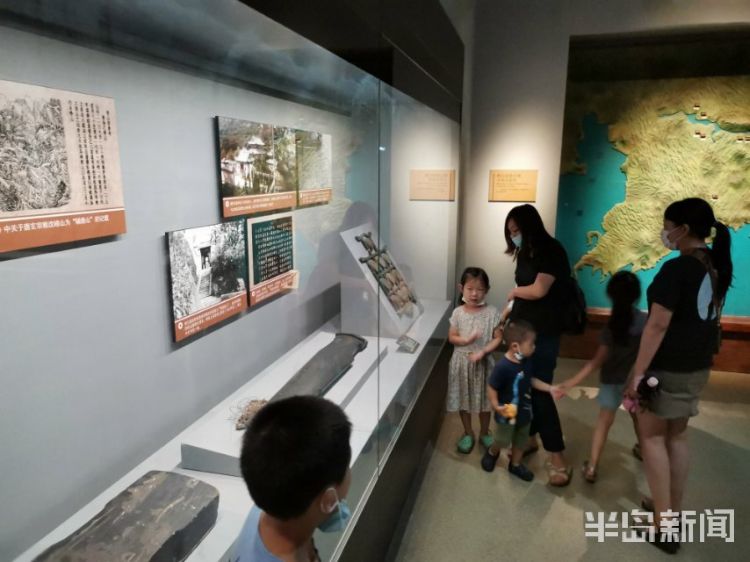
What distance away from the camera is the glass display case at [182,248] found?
118cm

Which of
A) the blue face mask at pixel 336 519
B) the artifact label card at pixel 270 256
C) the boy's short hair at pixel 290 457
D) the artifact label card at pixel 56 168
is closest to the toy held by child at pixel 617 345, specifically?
the artifact label card at pixel 270 256

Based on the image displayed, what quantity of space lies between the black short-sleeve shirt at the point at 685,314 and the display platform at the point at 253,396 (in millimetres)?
1302

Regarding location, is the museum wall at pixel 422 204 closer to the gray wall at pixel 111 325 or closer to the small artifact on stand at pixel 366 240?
the small artifact on stand at pixel 366 240

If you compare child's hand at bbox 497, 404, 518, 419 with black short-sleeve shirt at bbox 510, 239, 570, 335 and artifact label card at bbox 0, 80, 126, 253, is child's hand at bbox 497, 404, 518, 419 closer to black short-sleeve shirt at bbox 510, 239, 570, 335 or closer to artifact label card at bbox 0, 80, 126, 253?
black short-sleeve shirt at bbox 510, 239, 570, 335

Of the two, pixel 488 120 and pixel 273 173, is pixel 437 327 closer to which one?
pixel 273 173

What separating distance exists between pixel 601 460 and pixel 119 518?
9.48 ft

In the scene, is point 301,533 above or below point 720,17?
below

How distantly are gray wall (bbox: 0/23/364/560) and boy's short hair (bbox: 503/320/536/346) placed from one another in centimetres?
137

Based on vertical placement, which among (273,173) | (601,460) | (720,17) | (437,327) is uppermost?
→ (720,17)

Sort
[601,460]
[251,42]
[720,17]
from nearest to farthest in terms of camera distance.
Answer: [251,42] → [601,460] → [720,17]

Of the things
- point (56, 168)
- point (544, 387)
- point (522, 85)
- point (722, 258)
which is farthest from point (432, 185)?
point (56, 168)

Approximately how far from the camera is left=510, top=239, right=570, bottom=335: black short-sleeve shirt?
8.77 ft

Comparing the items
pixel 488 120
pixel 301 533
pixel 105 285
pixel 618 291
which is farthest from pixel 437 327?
pixel 301 533

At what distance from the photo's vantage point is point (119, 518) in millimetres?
1322
